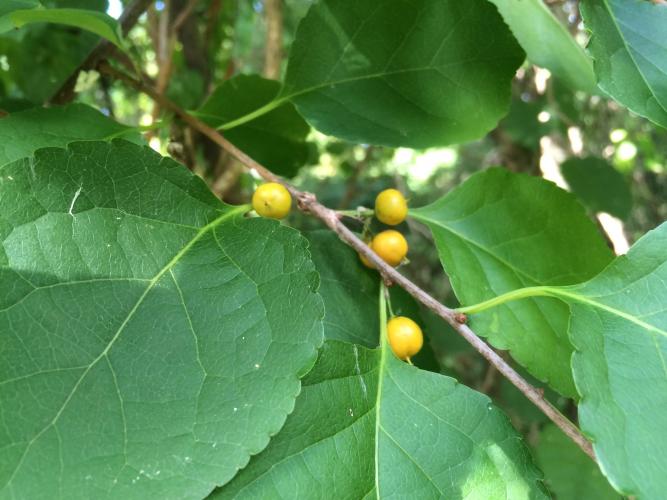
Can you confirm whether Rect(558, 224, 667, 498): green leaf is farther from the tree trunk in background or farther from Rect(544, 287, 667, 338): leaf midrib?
the tree trunk in background

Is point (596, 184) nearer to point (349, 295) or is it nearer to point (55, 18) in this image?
point (349, 295)

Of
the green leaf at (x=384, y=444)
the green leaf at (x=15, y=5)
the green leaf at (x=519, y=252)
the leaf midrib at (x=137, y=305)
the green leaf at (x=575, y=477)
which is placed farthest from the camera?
the green leaf at (x=575, y=477)

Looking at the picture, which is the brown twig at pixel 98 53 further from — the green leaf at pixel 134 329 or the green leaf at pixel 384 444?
the green leaf at pixel 384 444

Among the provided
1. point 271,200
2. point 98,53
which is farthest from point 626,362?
point 98,53

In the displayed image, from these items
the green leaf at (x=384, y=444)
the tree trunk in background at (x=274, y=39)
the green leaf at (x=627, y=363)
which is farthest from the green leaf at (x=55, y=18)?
the tree trunk in background at (x=274, y=39)

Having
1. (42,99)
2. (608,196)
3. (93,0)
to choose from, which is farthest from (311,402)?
(608,196)
